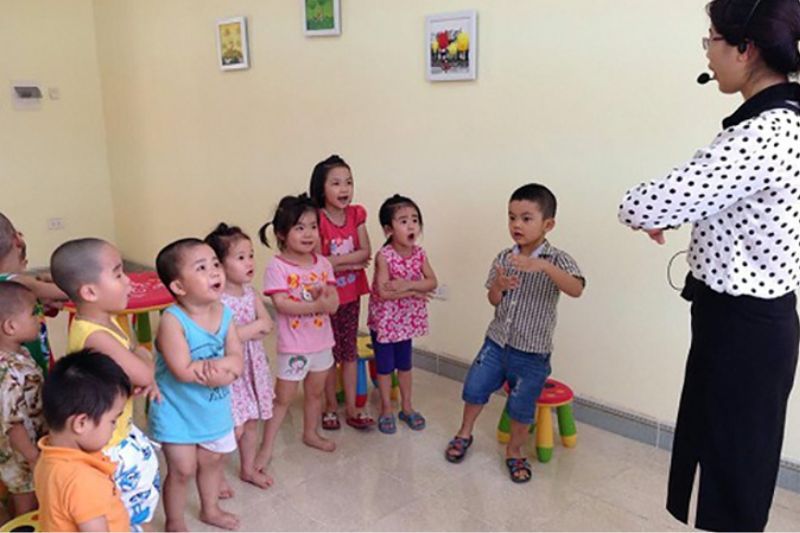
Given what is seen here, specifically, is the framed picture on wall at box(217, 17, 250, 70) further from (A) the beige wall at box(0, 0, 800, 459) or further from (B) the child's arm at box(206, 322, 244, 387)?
(B) the child's arm at box(206, 322, 244, 387)

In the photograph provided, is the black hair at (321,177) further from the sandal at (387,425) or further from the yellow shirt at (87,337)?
the yellow shirt at (87,337)

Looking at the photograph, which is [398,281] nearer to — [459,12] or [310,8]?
[459,12]

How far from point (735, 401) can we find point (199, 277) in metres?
1.37

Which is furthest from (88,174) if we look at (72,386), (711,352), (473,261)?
(711,352)

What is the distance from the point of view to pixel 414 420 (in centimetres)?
290

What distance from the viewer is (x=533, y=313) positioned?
2.42 meters

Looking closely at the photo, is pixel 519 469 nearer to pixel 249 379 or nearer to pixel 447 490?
pixel 447 490

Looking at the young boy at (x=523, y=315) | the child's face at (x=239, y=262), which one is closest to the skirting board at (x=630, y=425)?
the young boy at (x=523, y=315)

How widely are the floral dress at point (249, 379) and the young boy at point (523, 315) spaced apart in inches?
29.4

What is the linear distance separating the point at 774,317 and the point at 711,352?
148 mm

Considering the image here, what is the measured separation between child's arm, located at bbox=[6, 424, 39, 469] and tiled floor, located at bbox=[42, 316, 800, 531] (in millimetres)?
595

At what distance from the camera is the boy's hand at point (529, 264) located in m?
2.21

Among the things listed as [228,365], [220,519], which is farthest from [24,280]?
[220,519]

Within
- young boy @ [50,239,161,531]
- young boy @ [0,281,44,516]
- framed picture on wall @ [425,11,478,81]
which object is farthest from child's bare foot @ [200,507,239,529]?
framed picture on wall @ [425,11,478,81]
